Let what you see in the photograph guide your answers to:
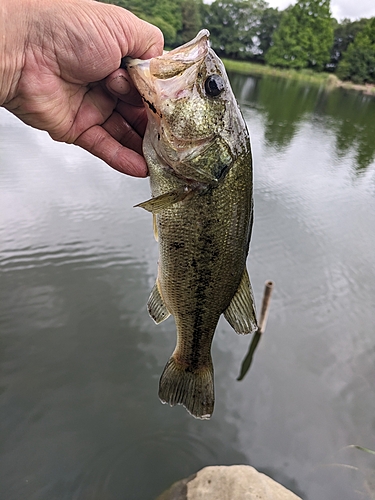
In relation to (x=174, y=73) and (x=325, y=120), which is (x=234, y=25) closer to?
(x=325, y=120)

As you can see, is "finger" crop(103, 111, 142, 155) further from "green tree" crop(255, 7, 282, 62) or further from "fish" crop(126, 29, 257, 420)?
"green tree" crop(255, 7, 282, 62)

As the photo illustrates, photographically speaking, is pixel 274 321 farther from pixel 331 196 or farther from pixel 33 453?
pixel 331 196

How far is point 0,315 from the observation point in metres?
5.55

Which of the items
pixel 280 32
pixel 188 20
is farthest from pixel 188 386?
pixel 280 32

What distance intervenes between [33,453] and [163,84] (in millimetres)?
4212

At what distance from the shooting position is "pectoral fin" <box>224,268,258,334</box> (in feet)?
6.44

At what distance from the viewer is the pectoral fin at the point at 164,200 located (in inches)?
63.9

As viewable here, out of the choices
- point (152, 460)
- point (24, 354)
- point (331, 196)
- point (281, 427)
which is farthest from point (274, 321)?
point (331, 196)

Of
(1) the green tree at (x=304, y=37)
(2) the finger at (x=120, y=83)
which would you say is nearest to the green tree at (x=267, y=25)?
(1) the green tree at (x=304, y=37)

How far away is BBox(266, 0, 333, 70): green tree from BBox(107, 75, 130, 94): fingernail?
63.0 meters

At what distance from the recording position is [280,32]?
60719 millimetres

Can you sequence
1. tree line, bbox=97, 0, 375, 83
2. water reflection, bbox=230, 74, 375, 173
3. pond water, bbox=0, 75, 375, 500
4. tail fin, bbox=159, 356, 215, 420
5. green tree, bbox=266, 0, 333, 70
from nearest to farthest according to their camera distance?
tail fin, bbox=159, 356, 215, 420 < pond water, bbox=0, 75, 375, 500 < water reflection, bbox=230, 74, 375, 173 < tree line, bbox=97, 0, 375, 83 < green tree, bbox=266, 0, 333, 70

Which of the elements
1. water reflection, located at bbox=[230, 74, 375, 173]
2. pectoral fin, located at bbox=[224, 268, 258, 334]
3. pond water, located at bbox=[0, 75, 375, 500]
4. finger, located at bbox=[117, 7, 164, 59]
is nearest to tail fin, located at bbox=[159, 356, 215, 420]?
pectoral fin, located at bbox=[224, 268, 258, 334]

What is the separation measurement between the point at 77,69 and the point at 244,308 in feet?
5.08
